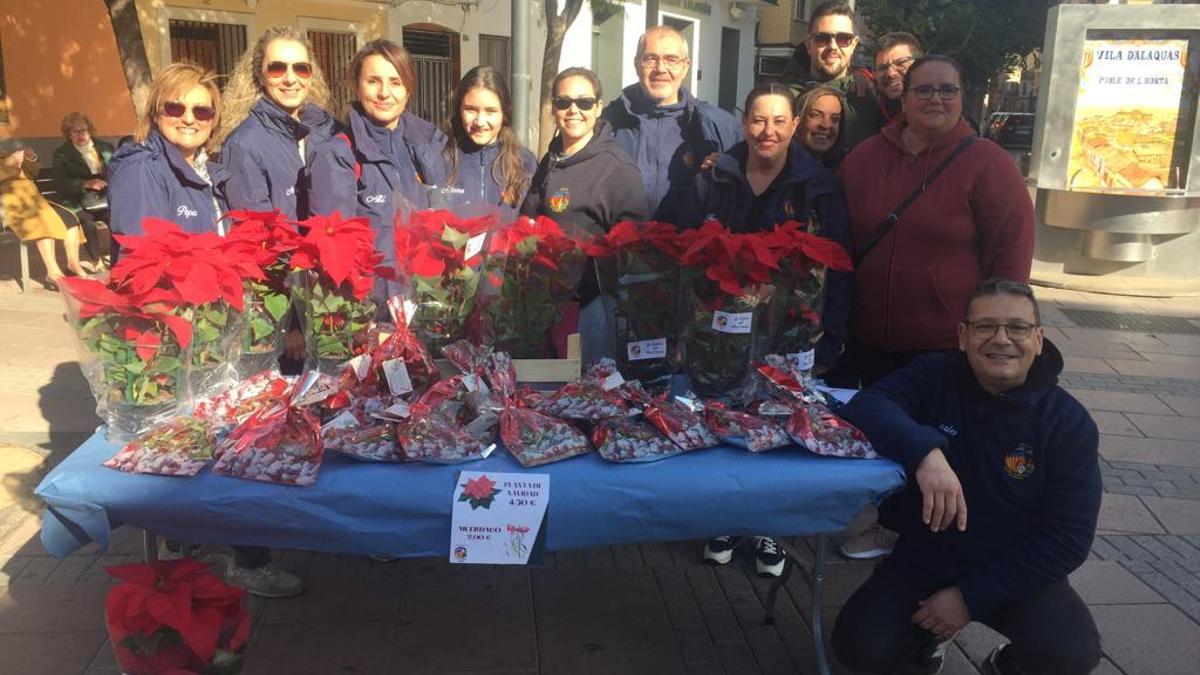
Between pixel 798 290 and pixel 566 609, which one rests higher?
pixel 798 290

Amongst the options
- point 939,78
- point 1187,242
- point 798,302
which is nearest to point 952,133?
point 939,78

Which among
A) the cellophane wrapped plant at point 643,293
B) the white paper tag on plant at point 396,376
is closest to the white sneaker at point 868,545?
the cellophane wrapped plant at point 643,293

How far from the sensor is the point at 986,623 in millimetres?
2611

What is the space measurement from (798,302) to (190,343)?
5.34 feet

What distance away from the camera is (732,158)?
3303 mm

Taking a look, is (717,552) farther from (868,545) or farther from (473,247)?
(473,247)

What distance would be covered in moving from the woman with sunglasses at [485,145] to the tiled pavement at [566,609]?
1.47m

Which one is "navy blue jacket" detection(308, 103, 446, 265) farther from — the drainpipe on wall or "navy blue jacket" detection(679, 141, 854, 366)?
the drainpipe on wall

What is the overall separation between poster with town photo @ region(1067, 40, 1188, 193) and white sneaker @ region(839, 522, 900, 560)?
7025 mm

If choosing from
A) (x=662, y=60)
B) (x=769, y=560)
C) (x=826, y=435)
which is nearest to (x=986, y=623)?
(x=826, y=435)

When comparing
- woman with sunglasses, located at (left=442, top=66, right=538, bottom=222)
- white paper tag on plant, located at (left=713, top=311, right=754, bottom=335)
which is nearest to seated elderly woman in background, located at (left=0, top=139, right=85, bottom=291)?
woman with sunglasses, located at (left=442, top=66, right=538, bottom=222)

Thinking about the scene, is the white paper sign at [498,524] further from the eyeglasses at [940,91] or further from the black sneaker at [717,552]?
the eyeglasses at [940,91]

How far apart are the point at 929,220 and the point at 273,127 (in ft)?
7.77

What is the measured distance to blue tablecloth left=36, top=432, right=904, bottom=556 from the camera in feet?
7.42
